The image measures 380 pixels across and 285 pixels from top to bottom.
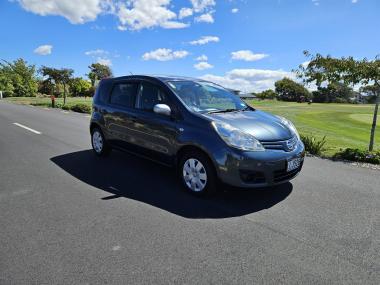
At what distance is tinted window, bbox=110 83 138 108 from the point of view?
19.3ft

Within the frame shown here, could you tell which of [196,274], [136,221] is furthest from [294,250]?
[136,221]

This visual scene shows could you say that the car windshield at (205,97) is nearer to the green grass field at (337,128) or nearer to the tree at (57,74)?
the green grass field at (337,128)

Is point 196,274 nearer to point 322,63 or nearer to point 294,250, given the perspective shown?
point 294,250

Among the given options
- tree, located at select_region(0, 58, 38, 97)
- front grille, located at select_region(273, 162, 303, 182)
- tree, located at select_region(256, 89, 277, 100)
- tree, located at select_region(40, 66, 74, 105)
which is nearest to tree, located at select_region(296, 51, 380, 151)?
front grille, located at select_region(273, 162, 303, 182)

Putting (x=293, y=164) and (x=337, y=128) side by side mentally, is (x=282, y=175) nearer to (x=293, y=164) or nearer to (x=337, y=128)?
(x=293, y=164)

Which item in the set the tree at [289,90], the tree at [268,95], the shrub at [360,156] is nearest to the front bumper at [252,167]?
the shrub at [360,156]

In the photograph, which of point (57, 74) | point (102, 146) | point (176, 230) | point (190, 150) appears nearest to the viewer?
point (176, 230)

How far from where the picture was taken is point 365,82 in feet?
26.3

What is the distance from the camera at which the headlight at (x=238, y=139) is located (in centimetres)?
425

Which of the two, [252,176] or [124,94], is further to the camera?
[124,94]

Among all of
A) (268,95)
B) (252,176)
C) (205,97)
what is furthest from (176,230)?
(268,95)

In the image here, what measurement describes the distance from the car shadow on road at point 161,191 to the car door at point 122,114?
0.58m

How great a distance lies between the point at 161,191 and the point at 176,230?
4.41 feet

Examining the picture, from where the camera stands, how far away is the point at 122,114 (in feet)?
19.7
